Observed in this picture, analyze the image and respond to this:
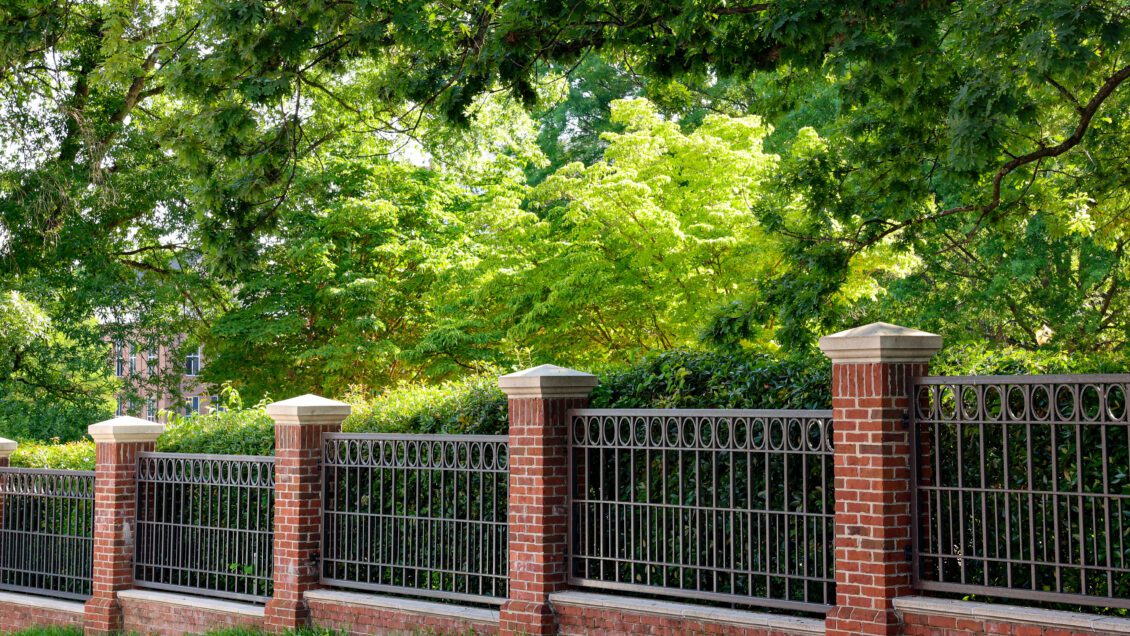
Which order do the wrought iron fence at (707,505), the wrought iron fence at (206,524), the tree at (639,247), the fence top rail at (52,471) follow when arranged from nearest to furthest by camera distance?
the wrought iron fence at (707,505)
the wrought iron fence at (206,524)
the fence top rail at (52,471)
the tree at (639,247)

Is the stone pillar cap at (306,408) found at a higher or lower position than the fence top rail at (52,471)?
higher

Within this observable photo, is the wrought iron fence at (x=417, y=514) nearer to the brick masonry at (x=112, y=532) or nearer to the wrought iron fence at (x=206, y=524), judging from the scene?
the wrought iron fence at (x=206, y=524)

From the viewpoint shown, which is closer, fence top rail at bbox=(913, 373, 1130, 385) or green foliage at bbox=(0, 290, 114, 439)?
fence top rail at bbox=(913, 373, 1130, 385)

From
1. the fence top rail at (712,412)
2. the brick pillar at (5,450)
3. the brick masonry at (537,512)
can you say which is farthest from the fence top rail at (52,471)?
the fence top rail at (712,412)

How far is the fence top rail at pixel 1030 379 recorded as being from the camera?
632cm

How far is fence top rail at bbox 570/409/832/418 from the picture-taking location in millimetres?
7609

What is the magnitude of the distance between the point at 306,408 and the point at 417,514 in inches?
59.9

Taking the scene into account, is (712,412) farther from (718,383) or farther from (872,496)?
(872,496)

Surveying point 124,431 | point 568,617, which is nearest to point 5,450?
point 124,431

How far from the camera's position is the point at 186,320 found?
30828 mm

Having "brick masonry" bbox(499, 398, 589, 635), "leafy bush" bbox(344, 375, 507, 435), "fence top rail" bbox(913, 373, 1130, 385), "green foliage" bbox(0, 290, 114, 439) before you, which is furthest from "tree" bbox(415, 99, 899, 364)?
"fence top rail" bbox(913, 373, 1130, 385)

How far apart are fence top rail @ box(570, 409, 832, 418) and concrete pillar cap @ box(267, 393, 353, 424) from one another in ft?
9.12

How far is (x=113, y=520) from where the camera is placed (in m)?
12.5

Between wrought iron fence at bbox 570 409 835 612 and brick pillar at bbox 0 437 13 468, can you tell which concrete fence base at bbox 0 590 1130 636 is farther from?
brick pillar at bbox 0 437 13 468
